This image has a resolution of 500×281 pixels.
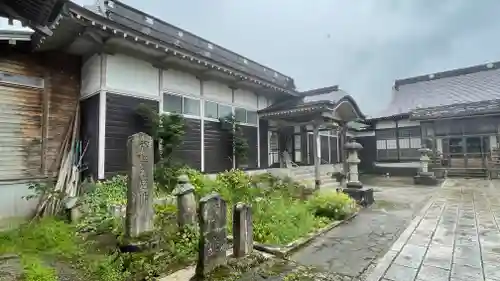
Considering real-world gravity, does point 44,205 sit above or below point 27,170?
below

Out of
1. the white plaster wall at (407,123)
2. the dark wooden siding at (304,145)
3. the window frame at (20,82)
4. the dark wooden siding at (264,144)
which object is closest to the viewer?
the window frame at (20,82)

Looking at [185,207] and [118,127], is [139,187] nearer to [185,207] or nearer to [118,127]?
[185,207]

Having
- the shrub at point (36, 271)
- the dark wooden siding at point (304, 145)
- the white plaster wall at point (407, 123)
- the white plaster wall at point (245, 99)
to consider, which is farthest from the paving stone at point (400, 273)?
the white plaster wall at point (407, 123)

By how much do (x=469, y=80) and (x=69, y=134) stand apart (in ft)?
94.5

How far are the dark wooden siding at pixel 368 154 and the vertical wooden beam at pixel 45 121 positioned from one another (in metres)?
21.6

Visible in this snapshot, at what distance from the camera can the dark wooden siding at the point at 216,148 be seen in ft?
35.3

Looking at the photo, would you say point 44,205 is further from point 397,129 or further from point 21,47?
point 397,129

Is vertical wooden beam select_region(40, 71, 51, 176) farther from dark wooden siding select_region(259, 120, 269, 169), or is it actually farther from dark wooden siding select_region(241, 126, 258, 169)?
dark wooden siding select_region(259, 120, 269, 169)

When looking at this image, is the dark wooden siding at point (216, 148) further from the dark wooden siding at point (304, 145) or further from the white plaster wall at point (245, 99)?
the dark wooden siding at point (304, 145)

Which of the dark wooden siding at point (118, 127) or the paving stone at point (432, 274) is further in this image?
the dark wooden siding at point (118, 127)

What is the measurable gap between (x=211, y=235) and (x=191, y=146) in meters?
6.40

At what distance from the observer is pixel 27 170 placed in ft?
24.6

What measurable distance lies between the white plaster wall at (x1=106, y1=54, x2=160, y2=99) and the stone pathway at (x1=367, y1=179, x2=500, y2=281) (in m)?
8.02

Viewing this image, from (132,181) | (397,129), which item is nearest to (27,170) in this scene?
(132,181)
